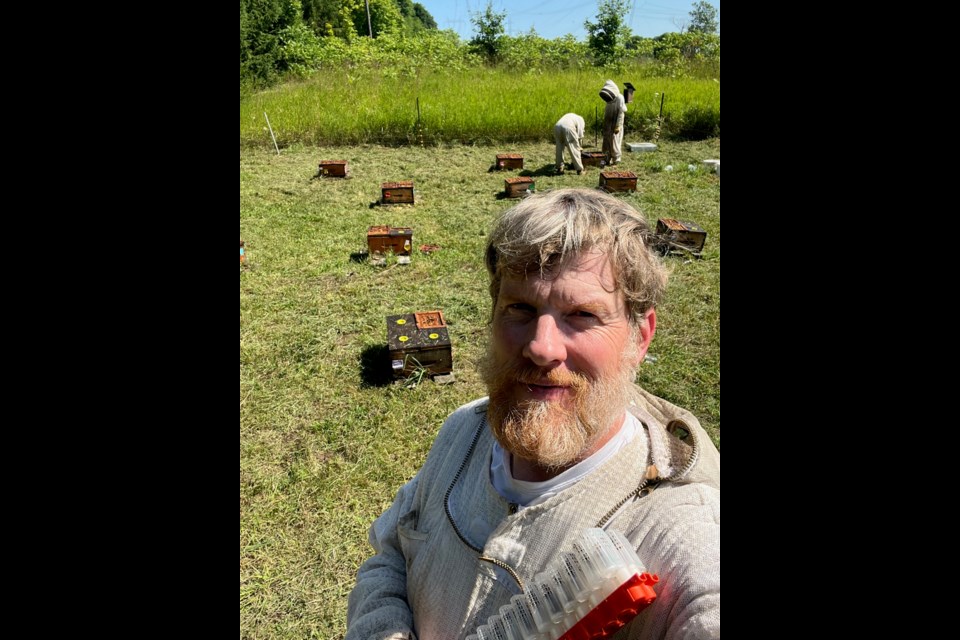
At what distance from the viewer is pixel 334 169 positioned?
1390 cm

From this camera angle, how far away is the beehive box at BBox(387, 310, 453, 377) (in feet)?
18.7

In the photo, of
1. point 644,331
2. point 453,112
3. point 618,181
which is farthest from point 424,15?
A: point 644,331

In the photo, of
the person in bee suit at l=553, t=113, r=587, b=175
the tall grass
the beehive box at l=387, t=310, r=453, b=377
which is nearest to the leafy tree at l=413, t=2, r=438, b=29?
the tall grass

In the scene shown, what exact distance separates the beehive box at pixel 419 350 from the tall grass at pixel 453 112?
12.8m

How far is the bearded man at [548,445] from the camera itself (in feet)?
5.03

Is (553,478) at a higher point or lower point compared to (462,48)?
lower

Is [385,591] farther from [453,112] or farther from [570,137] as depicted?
[453,112]

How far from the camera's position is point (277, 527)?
4238 mm

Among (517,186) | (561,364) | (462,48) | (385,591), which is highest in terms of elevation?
(462,48)

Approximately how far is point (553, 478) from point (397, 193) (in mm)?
10697

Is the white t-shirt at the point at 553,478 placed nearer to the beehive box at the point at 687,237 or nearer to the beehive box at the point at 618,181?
the beehive box at the point at 687,237

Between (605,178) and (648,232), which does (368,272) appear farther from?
(648,232)
